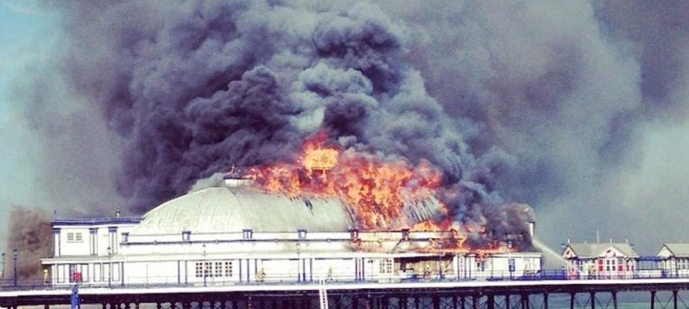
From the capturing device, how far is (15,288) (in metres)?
115

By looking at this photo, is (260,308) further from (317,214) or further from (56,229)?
(56,229)

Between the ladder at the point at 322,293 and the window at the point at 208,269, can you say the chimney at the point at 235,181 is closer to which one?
the window at the point at 208,269

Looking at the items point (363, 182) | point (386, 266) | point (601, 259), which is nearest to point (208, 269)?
point (386, 266)

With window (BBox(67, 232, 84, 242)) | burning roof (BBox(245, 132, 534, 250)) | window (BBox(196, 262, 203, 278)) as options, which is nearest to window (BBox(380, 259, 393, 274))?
burning roof (BBox(245, 132, 534, 250))

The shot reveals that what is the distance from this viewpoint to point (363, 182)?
134 meters

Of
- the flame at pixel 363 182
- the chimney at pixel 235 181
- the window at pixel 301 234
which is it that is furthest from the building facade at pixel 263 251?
the flame at pixel 363 182

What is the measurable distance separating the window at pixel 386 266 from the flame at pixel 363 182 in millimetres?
4630

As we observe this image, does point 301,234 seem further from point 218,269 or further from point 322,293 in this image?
point 322,293

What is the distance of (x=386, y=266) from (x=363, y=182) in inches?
312

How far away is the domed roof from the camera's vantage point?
417 ft

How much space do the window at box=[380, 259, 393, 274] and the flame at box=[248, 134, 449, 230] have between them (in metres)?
4.63

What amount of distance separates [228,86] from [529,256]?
2703 centimetres

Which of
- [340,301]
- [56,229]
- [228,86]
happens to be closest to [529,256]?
[340,301]

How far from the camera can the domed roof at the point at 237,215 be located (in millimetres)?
127250
